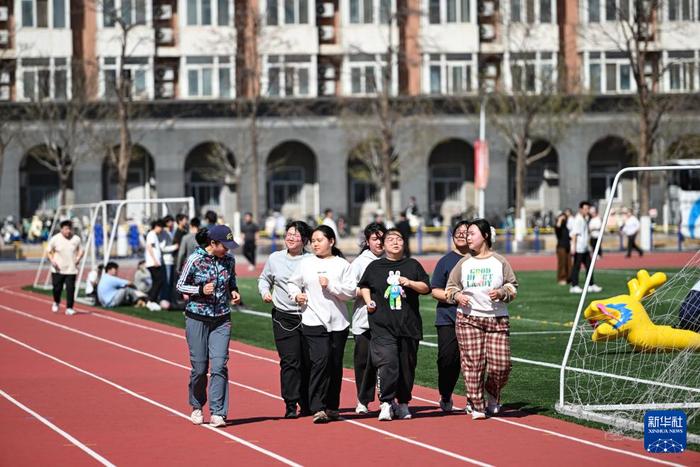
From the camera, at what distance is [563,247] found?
33.7 m

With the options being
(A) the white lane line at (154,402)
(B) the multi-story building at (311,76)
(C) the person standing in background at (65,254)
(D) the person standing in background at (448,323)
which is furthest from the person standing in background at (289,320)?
(B) the multi-story building at (311,76)

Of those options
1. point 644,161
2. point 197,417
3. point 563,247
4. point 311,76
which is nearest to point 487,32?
point 311,76

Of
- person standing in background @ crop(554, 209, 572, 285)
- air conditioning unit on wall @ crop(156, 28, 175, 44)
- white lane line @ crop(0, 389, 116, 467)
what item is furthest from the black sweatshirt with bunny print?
air conditioning unit on wall @ crop(156, 28, 175, 44)

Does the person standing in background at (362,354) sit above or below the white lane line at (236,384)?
above

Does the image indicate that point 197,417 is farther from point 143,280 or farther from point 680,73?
point 680,73

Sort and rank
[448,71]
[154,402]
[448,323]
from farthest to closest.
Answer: [448,71] → [154,402] → [448,323]

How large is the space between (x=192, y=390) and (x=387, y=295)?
6.81 feet

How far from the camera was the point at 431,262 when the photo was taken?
49.5 meters

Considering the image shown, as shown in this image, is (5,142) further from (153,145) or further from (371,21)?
(371,21)

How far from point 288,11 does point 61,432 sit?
58.1 m

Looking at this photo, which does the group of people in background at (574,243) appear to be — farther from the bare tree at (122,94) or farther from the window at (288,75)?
the window at (288,75)

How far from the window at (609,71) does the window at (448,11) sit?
6.44m

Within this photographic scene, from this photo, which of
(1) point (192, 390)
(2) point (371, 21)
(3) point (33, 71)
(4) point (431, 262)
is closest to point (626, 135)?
(2) point (371, 21)

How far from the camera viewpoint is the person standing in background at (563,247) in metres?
33.2
